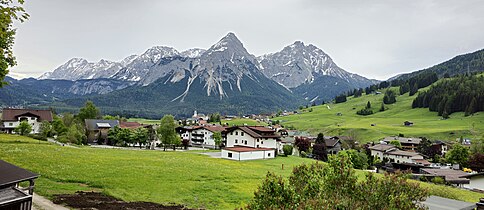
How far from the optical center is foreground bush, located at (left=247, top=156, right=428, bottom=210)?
11.8 m

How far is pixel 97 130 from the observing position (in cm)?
10938

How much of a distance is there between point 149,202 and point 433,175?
56278 millimetres

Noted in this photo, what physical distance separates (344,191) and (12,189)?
12.9 m

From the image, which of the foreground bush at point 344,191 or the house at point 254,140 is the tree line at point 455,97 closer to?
the house at point 254,140

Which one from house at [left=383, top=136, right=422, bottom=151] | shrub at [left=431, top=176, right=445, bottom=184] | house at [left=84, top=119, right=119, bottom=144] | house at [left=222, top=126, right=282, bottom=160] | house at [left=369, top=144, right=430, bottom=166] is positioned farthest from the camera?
house at [left=383, top=136, right=422, bottom=151]

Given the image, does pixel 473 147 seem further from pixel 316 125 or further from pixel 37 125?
pixel 37 125

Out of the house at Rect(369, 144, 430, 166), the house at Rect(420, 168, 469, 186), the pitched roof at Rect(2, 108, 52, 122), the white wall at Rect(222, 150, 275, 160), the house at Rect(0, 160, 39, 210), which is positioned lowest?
the house at Rect(369, 144, 430, 166)

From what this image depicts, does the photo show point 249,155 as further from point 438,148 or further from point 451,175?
point 438,148

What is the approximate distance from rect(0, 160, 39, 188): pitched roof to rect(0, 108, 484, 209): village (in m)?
50.1

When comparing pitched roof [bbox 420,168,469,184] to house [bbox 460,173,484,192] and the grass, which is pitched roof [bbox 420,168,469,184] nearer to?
house [bbox 460,173,484,192]

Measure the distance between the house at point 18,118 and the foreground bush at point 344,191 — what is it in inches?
4022

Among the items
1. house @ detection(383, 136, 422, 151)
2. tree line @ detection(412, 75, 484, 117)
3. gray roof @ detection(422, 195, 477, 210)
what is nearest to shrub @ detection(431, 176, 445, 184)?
gray roof @ detection(422, 195, 477, 210)

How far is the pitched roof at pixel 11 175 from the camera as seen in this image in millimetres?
12233

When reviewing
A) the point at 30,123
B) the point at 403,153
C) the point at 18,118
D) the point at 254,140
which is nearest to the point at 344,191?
the point at 254,140
